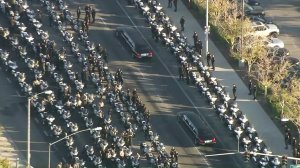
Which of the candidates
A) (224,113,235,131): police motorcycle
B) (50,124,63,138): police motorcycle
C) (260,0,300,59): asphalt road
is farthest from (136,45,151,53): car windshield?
(50,124,63,138): police motorcycle

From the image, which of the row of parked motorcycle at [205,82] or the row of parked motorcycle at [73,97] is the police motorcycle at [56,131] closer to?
the row of parked motorcycle at [73,97]

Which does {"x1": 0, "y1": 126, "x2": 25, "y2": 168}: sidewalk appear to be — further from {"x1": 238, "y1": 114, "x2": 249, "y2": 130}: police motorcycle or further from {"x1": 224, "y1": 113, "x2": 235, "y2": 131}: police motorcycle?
{"x1": 238, "y1": 114, "x2": 249, "y2": 130}: police motorcycle

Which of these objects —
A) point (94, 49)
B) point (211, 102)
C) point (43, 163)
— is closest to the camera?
point (43, 163)

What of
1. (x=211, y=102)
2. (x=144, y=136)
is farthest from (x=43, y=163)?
(x=211, y=102)

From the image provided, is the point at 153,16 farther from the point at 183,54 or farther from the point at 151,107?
the point at 151,107

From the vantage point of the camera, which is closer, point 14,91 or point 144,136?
point 144,136

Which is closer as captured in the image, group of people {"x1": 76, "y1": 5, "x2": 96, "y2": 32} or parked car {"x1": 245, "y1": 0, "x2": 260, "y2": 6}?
group of people {"x1": 76, "y1": 5, "x2": 96, "y2": 32}

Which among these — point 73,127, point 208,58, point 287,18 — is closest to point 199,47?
point 208,58
